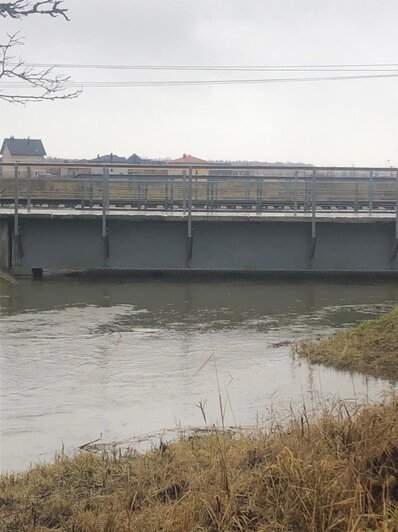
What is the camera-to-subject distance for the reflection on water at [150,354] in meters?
7.16

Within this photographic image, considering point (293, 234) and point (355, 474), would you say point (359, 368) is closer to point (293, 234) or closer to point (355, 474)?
point (355, 474)

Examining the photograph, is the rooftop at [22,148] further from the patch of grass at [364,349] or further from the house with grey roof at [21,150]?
the patch of grass at [364,349]

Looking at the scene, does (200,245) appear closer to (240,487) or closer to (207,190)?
(207,190)

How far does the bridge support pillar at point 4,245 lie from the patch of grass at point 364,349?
9525 mm

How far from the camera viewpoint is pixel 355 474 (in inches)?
168

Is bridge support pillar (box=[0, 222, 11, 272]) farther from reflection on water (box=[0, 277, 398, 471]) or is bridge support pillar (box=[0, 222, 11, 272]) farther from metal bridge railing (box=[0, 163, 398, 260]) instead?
reflection on water (box=[0, 277, 398, 471])

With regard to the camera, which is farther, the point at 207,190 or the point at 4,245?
the point at 207,190

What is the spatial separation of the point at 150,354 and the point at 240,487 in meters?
6.12

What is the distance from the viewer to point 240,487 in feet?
14.2

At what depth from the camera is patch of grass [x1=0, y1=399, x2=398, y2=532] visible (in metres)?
3.95

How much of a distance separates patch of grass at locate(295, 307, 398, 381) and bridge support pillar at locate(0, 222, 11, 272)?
9.53m

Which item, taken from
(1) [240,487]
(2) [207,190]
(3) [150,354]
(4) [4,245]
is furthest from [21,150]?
(1) [240,487]

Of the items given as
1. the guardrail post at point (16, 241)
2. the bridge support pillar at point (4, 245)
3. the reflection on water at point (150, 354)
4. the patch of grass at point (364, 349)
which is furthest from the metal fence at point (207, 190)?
the patch of grass at point (364, 349)

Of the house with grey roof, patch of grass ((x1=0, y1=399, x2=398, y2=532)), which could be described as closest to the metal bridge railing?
patch of grass ((x1=0, y1=399, x2=398, y2=532))
